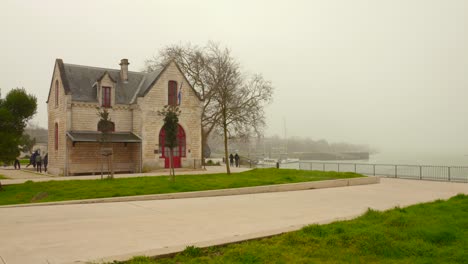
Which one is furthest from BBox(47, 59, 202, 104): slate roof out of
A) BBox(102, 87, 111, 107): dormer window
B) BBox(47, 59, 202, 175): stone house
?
BBox(102, 87, 111, 107): dormer window

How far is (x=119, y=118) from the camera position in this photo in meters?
28.8

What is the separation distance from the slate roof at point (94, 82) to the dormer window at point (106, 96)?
1.92 feet

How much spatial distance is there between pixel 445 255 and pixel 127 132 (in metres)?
25.9

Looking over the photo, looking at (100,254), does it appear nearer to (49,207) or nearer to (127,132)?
(49,207)

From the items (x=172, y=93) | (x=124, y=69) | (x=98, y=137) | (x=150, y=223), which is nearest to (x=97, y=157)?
(x=98, y=137)

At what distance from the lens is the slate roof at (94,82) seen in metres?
27.8

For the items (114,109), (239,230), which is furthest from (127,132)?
(239,230)

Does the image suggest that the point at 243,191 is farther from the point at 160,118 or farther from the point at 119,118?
the point at 119,118

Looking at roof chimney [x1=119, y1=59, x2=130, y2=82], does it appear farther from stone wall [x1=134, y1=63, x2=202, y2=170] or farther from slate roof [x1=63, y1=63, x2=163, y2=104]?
stone wall [x1=134, y1=63, x2=202, y2=170]

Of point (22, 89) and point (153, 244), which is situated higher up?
point (22, 89)

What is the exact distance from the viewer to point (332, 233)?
7062mm

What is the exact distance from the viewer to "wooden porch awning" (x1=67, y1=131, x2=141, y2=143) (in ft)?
82.7

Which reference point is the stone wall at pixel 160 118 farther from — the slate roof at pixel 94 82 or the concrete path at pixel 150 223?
the concrete path at pixel 150 223

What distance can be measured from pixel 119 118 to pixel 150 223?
21183 millimetres
